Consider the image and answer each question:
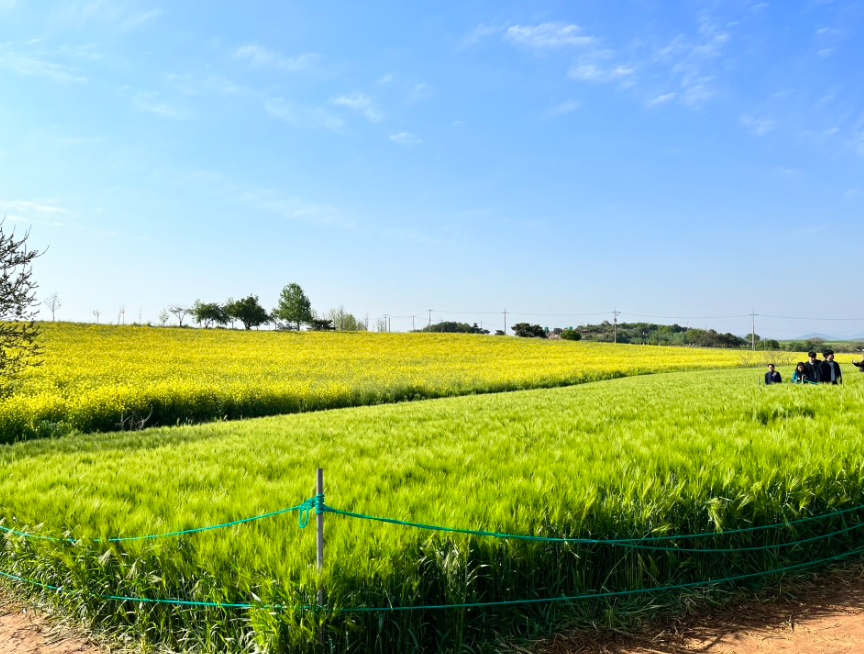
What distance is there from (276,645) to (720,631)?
3.32 metres

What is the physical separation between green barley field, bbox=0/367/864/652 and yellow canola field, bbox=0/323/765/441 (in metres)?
10.9

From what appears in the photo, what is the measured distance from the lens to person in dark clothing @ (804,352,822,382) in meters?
19.1

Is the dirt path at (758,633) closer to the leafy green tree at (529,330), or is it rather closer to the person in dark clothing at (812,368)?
the person in dark clothing at (812,368)

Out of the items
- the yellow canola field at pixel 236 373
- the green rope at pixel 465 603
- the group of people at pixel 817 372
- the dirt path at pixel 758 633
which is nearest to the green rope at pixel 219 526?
the green rope at pixel 465 603

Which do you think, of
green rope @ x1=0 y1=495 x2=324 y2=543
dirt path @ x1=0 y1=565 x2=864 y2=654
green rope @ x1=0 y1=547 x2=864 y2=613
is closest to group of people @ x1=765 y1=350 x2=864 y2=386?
green rope @ x1=0 y1=547 x2=864 y2=613

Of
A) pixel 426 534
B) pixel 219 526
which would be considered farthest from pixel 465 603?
pixel 219 526

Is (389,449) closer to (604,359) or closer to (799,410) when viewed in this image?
(799,410)

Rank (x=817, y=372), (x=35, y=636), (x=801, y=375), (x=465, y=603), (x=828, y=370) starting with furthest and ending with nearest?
(x=801, y=375) < (x=817, y=372) < (x=828, y=370) < (x=35, y=636) < (x=465, y=603)

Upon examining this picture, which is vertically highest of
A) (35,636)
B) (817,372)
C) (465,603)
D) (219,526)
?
(817,372)

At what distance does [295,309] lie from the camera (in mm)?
98188

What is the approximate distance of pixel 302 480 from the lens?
615 cm

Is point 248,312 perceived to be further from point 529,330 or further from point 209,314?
point 529,330

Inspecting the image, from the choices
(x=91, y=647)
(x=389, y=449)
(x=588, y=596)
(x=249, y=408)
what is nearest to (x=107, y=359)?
(x=249, y=408)

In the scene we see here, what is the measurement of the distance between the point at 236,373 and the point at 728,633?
98.4 ft
